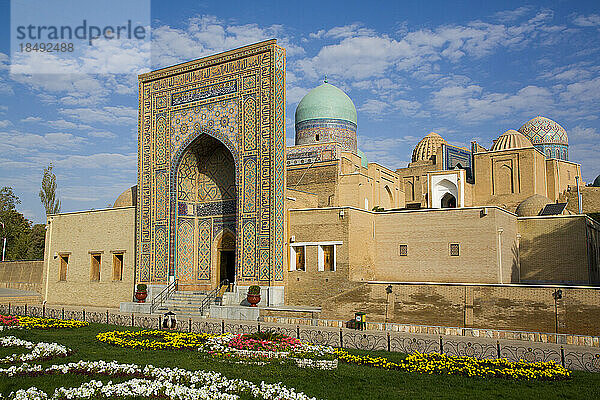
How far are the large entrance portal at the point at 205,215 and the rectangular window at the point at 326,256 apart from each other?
3.81 metres

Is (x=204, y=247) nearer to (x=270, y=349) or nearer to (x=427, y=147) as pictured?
(x=270, y=349)

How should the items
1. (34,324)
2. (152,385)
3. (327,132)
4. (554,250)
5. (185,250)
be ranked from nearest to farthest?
(152,385) < (34,324) < (554,250) < (185,250) < (327,132)

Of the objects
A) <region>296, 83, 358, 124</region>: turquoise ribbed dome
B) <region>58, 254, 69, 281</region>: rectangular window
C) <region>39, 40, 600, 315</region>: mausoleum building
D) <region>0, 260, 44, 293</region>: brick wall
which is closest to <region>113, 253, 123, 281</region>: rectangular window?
<region>39, 40, 600, 315</region>: mausoleum building

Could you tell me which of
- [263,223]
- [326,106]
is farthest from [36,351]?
[326,106]

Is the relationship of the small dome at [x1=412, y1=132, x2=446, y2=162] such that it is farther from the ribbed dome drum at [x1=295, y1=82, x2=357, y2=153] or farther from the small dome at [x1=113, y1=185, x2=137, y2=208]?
the small dome at [x1=113, y1=185, x2=137, y2=208]

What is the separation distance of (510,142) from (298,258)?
653 inches

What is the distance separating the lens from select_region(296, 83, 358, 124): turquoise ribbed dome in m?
28.3

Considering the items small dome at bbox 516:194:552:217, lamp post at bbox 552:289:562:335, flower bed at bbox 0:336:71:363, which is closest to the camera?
flower bed at bbox 0:336:71:363

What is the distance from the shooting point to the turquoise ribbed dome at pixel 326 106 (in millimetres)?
28328

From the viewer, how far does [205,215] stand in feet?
69.2

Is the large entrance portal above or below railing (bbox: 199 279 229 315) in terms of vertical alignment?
above

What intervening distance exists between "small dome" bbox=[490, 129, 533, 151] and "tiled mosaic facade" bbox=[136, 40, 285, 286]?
15.9 metres

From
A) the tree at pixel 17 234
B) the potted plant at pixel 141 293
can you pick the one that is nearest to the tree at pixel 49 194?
the tree at pixel 17 234

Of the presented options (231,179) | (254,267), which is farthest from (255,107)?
(254,267)
